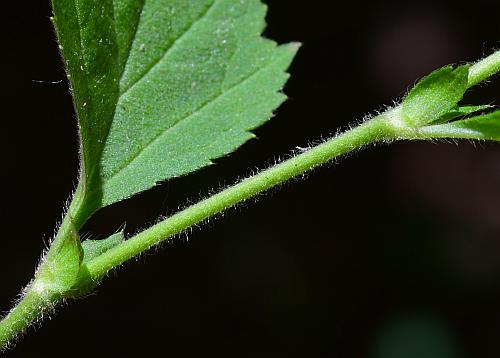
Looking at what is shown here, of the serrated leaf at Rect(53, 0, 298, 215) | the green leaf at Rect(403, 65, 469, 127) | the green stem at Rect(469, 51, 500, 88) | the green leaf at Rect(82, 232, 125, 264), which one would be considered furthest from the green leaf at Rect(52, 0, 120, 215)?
A: the green stem at Rect(469, 51, 500, 88)

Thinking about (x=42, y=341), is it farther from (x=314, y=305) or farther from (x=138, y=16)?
(x=138, y=16)

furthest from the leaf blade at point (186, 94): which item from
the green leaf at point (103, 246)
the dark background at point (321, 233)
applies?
the dark background at point (321, 233)

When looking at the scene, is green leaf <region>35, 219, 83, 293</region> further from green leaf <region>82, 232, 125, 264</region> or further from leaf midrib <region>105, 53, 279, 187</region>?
leaf midrib <region>105, 53, 279, 187</region>

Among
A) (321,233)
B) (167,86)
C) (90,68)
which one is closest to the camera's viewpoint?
(90,68)

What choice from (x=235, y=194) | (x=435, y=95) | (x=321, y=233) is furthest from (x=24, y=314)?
(x=321, y=233)

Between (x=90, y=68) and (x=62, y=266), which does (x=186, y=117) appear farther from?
(x=62, y=266)

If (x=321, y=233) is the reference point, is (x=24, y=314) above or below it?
above

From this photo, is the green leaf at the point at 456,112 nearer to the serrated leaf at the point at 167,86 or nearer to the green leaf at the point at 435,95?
the green leaf at the point at 435,95
